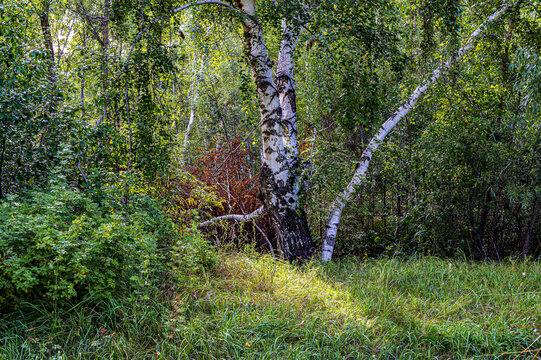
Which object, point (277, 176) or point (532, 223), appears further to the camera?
point (277, 176)

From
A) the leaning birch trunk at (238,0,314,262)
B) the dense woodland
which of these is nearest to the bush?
the dense woodland

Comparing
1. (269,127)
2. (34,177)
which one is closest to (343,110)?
(269,127)

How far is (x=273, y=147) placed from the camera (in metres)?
5.28

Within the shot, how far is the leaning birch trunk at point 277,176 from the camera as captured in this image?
17.2 ft

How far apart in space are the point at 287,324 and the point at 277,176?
2596mm

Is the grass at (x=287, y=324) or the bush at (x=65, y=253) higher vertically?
the bush at (x=65, y=253)

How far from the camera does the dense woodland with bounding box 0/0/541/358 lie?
3203mm

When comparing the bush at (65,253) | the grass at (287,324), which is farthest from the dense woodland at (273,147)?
the grass at (287,324)

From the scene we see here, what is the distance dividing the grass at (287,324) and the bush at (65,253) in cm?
20

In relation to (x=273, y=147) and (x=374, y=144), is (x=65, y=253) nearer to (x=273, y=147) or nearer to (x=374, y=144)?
(x=273, y=147)

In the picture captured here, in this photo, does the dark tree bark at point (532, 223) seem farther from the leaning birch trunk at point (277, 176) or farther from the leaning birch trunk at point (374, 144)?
the leaning birch trunk at point (277, 176)

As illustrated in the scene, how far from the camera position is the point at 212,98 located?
34.7 ft

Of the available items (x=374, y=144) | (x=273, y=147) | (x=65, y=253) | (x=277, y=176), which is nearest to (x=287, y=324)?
(x=65, y=253)

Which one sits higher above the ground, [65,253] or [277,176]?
[277,176]
